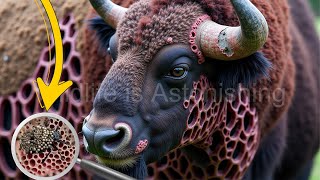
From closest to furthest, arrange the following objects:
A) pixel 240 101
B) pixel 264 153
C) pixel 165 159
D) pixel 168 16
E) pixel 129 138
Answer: pixel 129 138, pixel 168 16, pixel 240 101, pixel 165 159, pixel 264 153

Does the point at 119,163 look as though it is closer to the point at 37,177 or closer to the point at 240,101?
the point at 37,177

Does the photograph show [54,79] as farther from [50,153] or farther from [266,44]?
[266,44]

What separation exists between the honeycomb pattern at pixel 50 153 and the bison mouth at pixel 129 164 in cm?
24

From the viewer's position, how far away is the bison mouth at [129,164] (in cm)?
283

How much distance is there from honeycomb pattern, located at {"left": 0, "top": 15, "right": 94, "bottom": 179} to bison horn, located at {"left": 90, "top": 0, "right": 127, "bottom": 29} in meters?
0.46

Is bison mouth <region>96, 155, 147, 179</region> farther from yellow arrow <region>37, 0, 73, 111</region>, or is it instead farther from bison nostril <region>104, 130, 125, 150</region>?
yellow arrow <region>37, 0, 73, 111</region>

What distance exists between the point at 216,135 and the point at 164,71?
62cm

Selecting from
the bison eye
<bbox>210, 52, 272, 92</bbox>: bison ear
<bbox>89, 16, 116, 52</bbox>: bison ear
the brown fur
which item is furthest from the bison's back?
the bison eye

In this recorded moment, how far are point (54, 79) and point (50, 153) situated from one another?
0.59 meters

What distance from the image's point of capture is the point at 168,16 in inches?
116

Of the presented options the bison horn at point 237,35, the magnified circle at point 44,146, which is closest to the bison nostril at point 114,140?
the magnified circle at point 44,146

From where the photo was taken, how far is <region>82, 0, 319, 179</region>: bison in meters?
2.80

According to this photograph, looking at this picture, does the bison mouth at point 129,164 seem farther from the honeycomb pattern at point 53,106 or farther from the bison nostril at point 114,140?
the honeycomb pattern at point 53,106

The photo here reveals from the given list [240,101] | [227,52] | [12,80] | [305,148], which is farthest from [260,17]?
[305,148]
